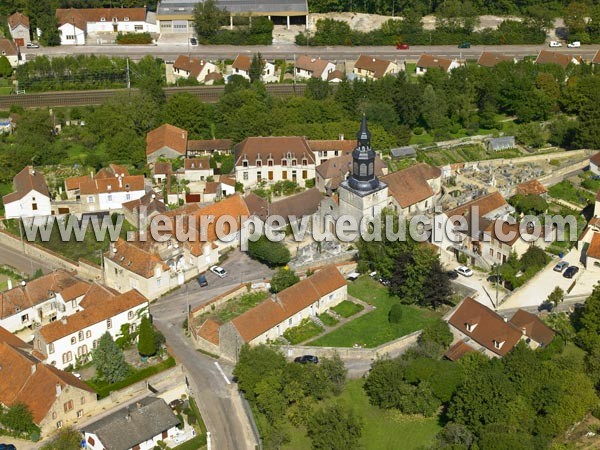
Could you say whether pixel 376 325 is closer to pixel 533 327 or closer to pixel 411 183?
pixel 533 327

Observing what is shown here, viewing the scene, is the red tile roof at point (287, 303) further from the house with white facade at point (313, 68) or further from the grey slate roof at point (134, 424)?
the house with white facade at point (313, 68)

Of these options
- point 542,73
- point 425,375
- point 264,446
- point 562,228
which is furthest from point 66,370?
point 542,73

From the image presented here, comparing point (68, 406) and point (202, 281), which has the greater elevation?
point (202, 281)

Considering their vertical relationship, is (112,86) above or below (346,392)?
above

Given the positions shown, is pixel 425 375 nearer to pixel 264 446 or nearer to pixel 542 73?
pixel 264 446

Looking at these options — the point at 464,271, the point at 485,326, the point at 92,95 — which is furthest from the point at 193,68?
the point at 485,326

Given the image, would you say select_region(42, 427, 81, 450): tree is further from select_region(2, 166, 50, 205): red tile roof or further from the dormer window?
select_region(2, 166, 50, 205): red tile roof
